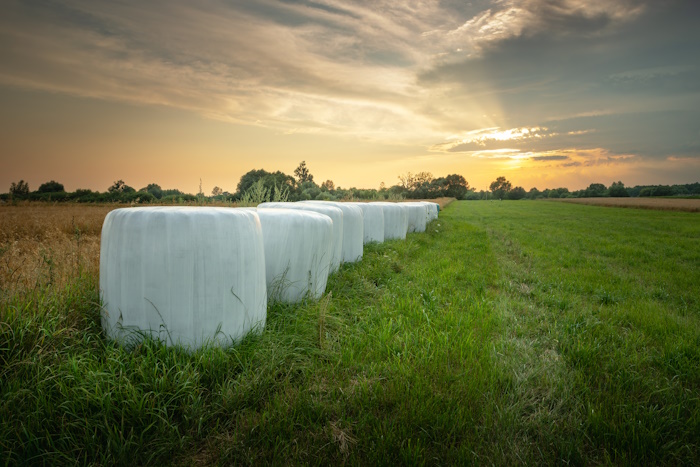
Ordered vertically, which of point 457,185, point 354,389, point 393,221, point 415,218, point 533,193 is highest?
point 457,185

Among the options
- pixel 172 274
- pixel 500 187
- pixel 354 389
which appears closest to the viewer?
pixel 354 389

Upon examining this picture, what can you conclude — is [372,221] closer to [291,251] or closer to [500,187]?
[291,251]

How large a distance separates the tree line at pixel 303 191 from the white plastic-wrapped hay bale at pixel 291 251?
725 cm

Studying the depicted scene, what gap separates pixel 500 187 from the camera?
511ft

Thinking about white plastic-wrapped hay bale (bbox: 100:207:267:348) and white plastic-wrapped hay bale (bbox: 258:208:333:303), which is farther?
white plastic-wrapped hay bale (bbox: 258:208:333:303)

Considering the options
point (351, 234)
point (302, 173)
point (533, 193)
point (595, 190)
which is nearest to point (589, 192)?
point (595, 190)

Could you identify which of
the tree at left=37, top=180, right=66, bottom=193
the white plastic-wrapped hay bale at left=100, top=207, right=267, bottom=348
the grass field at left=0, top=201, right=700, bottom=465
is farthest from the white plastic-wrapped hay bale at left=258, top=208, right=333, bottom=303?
the tree at left=37, top=180, right=66, bottom=193

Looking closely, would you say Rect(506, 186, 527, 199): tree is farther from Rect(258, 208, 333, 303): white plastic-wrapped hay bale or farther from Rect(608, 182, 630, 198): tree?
Rect(258, 208, 333, 303): white plastic-wrapped hay bale

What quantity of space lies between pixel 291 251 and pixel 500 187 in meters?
166

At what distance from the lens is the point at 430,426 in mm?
2229

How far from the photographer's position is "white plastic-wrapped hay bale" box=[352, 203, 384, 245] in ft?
29.2

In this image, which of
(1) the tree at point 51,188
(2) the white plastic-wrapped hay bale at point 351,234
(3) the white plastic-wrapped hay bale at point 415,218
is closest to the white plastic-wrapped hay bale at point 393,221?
(3) the white plastic-wrapped hay bale at point 415,218

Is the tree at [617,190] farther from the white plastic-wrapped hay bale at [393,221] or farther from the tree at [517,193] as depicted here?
the white plastic-wrapped hay bale at [393,221]

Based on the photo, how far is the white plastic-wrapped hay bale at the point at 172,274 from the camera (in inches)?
108
